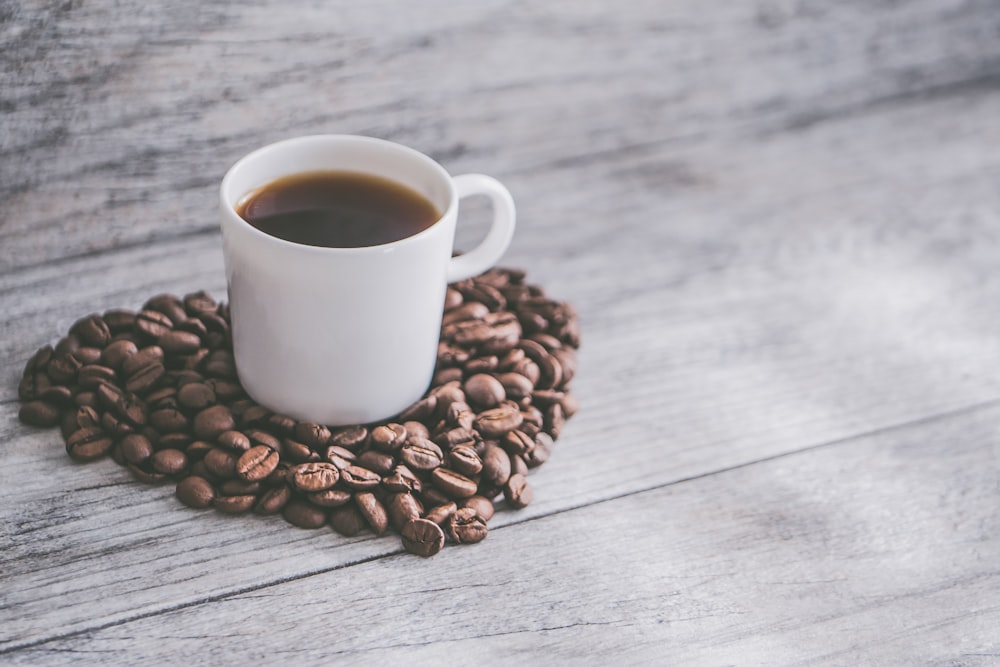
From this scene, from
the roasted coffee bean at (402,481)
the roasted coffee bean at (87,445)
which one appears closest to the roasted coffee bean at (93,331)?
the roasted coffee bean at (87,445)

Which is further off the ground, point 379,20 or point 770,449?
point 379,20

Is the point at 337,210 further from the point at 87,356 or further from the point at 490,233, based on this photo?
the point at 87,356

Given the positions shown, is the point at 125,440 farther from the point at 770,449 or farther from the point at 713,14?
the point at 713,14

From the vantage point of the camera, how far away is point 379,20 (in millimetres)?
1299

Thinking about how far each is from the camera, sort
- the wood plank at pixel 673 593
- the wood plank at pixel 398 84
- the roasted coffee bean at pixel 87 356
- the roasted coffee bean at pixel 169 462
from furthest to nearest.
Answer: the wood plank at pixel 398 84, the roasted coffee bean at pixel 87 356, the roasted coffee bean at pixel 169 462, the wood plank at pixel 673 593

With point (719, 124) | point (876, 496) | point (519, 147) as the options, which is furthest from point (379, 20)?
point (876, 496)

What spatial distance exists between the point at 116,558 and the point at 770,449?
2.01 feet

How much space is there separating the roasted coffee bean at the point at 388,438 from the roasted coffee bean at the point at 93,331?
31 cm

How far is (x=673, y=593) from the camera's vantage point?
0.86 m

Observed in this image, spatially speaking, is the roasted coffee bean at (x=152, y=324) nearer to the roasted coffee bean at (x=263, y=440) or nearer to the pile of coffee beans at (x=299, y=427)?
the pile of coffee beans at (x=299, y=427)

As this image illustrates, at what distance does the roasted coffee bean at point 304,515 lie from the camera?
2.87 ft

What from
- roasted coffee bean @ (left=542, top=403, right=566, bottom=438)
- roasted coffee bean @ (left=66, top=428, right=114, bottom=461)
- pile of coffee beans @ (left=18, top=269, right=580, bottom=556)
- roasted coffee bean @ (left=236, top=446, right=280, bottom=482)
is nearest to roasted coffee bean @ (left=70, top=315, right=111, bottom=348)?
pile of coffee beans @ (left=18, top=269, right=580, bottom=556)

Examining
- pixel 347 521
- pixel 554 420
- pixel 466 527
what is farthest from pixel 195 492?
pixel 554 420

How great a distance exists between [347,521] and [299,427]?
10 cm
